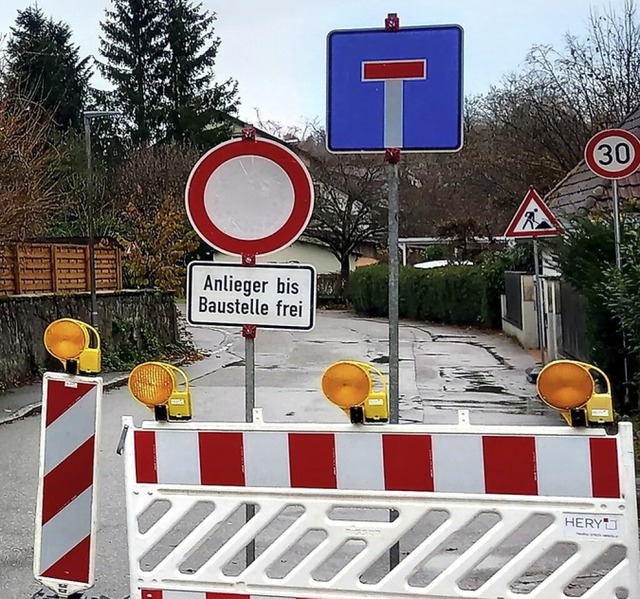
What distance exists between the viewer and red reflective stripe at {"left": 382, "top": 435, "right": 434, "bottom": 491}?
3.96 m

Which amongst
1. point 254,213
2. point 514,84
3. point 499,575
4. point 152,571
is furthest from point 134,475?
point 514,84

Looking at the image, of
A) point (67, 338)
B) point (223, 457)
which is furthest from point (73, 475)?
point (223, 457)

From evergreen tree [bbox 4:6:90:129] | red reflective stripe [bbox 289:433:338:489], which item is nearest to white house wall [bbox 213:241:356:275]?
evergreen tree [bbox 4:6:90:129]

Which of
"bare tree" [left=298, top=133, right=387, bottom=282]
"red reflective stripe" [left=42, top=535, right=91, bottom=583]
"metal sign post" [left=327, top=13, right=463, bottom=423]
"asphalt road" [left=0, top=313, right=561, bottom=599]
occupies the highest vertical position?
"bare tree" [left=298, top=133, right=387, bottom=282]

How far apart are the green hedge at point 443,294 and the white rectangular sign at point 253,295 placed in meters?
25.3

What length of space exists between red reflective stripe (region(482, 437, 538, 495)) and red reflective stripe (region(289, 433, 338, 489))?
2.11 ft

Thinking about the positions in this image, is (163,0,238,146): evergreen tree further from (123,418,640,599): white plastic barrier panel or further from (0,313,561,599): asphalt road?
(123,418,640,599): white plastic barrier panel

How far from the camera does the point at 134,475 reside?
421 centimetres

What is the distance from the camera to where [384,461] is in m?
3.98

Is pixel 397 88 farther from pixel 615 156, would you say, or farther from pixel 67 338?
pixel 615 156

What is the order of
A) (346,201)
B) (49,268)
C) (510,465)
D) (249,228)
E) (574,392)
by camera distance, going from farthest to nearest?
(346,201), (49,268), (249,228), (510,465), (574,392)

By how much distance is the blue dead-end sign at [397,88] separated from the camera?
459 cm

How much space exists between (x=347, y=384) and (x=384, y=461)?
36cm

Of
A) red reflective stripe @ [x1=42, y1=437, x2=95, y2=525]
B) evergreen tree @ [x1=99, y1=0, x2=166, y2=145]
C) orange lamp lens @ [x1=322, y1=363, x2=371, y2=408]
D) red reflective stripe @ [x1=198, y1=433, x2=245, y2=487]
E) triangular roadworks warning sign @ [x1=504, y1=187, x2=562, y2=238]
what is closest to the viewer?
orange lamp lens @ [x1=322, y1=363, x2=371, y2=408]
